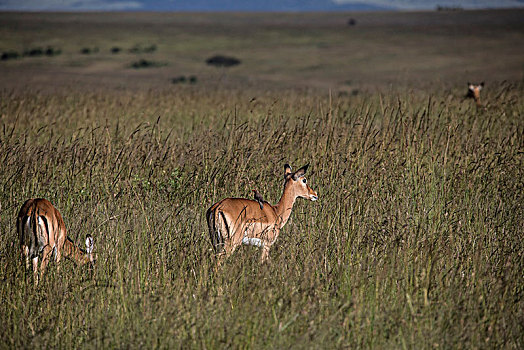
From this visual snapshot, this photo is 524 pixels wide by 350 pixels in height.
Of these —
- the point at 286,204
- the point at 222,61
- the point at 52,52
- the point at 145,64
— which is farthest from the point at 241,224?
the point at 52,52

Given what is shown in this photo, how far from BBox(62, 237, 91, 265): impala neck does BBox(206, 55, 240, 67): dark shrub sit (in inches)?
2365

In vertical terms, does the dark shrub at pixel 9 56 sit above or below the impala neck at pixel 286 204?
below

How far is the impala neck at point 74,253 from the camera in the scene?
15.9ft

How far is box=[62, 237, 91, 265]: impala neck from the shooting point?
15.9ft

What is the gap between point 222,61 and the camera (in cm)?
6531

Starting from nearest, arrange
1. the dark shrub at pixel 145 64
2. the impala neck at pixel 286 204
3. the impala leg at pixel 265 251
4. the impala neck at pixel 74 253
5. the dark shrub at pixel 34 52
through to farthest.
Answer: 1. the impala neck at pixel 74 253
2. the impala leg at pixel 265 251
3. the impala neck at pixel 286 204
4. the dark shrub at pixel 145 64
5. the dark shrub at pixel 34 52

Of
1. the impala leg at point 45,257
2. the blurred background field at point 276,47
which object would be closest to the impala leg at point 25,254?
the impala leg at point 45,257

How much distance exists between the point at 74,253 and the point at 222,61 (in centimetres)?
6192

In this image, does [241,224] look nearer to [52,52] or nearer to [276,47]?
[52,52]

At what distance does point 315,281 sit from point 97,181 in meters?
3.65

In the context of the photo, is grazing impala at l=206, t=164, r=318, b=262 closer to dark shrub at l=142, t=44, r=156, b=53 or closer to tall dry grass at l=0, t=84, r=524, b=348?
tall dry grass at l=0, t=84, r=524, b=348

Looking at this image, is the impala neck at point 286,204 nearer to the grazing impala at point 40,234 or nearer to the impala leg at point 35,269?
the grazing impala at point 40,234

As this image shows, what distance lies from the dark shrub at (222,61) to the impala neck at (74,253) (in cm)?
6007

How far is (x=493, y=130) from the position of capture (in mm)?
9609
